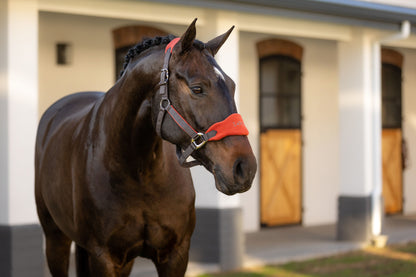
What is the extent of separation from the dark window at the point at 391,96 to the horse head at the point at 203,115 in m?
9.90

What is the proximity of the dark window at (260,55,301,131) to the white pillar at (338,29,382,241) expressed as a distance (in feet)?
4.11

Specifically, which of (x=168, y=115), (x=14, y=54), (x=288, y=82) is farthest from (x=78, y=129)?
(x=288, y=82)

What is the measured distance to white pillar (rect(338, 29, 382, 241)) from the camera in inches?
376

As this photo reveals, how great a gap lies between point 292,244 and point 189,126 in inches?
273

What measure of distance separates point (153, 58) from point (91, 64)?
563 cm

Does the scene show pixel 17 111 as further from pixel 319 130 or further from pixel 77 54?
pixel 319 130

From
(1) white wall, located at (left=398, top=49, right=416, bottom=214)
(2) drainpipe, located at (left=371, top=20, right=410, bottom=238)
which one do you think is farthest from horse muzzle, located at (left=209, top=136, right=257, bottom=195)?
(1) white wall, located at (left=398, top=49, right=416, bottom=214)

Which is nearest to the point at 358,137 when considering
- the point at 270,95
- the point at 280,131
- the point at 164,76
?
the point at 280,131

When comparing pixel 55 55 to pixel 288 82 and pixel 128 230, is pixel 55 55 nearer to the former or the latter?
pixel 288 82

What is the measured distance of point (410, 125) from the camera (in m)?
13.0

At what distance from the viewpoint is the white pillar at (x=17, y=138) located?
20.6ft

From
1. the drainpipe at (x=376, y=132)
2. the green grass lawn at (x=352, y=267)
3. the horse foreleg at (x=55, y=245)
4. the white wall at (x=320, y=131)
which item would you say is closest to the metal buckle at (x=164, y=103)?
the horse foreleg at (x=55, y=245)

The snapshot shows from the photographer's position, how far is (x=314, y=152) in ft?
37.6

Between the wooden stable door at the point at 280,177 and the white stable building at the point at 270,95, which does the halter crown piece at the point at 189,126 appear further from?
the wooden stable door at the point at 280,177
